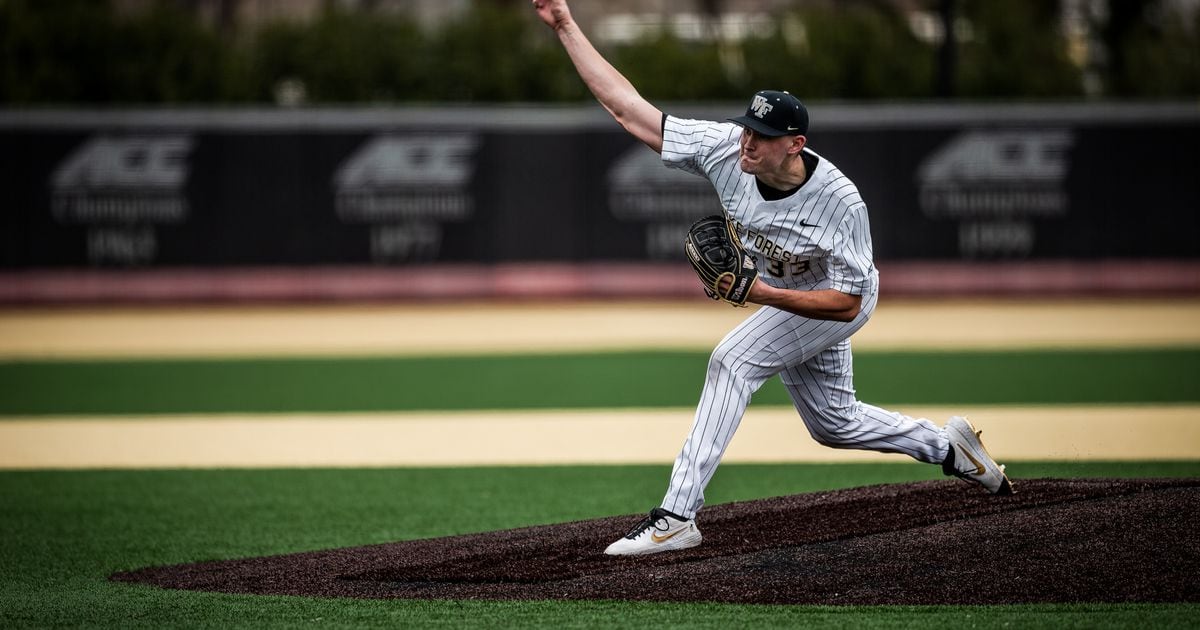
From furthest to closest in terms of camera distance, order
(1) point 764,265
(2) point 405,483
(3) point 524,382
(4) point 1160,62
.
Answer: (4) point 1160,62, (3) point 524,382, (2) point 405,483, (1) point 764,265

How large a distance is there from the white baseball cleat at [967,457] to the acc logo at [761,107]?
1.79 metres

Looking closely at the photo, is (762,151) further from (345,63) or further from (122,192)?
(345,63)

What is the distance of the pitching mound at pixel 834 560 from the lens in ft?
17.7

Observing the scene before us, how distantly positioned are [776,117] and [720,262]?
→ 0.63 metres

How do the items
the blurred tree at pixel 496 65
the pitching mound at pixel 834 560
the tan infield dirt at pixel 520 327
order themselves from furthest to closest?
the blurred tree at pixel 496 65 → the tan infield dirt at pixel 520 327 → the pitching mound at pixel 834 560

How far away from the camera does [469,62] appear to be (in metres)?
23.1

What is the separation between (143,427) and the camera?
1048cm

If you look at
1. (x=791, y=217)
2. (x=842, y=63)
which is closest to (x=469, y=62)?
(x=842, y=63)

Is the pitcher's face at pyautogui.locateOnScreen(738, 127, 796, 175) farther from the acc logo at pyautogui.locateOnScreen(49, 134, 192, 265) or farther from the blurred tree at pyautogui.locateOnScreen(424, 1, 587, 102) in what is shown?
the blurred tree at pyautogui.locateOnScreen(424, 1, 587, 102)

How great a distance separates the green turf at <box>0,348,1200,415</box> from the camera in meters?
11.5

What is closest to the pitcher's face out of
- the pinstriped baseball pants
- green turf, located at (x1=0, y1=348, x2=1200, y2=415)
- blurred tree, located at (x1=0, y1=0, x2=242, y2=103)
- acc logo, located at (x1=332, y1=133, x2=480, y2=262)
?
the pinstriped baseball pants

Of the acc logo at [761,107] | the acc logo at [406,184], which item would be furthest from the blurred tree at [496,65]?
the acc logo at [761,107]

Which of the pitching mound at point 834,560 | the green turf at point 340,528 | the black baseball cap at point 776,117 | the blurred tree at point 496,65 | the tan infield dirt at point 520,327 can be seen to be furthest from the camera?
the blurred tree at point 496,65

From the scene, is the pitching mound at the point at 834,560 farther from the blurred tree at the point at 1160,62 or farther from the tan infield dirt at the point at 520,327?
the blurred tree at the point at 1160,62
